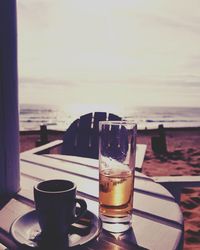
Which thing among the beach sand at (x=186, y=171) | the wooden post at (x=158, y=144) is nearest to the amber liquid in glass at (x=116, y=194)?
the beach sand at (x=186, y=171)

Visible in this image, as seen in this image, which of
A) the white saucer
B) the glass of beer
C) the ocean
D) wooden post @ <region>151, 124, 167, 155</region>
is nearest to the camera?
the white saucer

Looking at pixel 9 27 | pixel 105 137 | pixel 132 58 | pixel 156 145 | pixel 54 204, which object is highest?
pixel 132 58

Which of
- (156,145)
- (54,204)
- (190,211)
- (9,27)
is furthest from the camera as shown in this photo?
(156,145)

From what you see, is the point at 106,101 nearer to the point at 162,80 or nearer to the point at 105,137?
the point at 162,80

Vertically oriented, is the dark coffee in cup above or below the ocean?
above

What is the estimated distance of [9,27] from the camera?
96 centimetres

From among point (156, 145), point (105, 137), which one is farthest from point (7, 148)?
point (156, 145)

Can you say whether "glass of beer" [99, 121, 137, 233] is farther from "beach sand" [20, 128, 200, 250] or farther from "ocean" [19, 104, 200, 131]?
"ocean" [19, 104, 200, 131]

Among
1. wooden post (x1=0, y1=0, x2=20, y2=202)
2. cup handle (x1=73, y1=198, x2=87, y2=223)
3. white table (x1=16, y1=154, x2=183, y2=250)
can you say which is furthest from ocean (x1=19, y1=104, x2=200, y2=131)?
cup handle (x1=73, y1=198, x2=87, y2=223)

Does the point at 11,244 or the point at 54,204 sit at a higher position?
the point at 54,204

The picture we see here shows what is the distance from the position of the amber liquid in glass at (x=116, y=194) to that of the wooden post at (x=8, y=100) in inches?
15.1

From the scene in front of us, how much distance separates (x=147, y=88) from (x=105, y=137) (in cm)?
6099

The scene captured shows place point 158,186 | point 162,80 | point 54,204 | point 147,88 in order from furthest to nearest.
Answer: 1. point 147,88
2. point 162,80
3. point 158,186
4. point 54,204

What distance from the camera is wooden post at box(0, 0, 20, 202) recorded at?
95 centimetres
